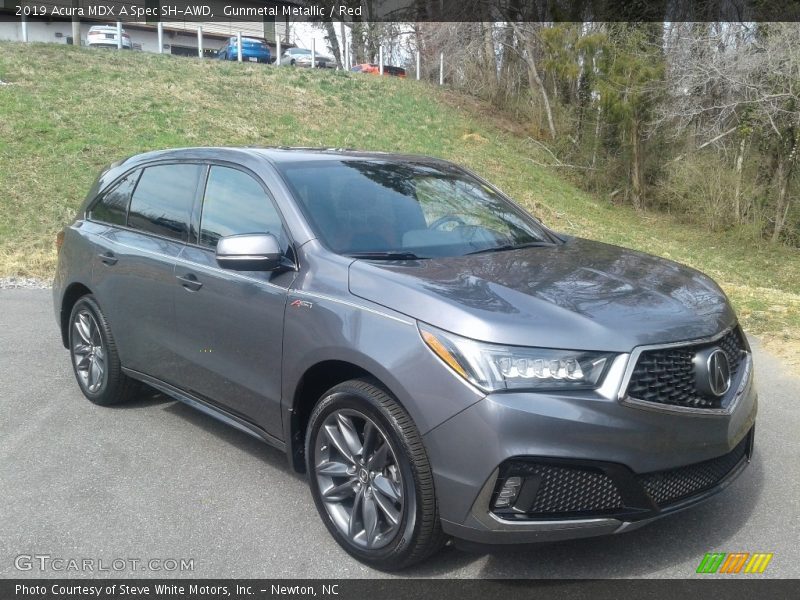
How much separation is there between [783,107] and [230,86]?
15973 millimetres

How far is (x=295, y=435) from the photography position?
3908 millimetres

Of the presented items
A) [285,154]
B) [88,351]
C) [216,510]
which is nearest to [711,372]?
[216,510]

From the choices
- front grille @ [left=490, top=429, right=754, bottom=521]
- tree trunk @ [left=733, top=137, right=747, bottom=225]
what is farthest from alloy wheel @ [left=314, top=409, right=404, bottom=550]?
tree trunk @ [left=733, top=137, right=747, bottom=225]

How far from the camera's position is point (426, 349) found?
10.4 feet

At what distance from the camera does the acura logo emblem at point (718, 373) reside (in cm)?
328

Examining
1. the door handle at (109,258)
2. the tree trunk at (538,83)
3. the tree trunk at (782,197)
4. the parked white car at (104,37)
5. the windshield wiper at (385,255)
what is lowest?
the tree trunk at (782,197)

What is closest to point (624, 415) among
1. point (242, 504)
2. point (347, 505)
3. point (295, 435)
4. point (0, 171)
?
point (347, 505)

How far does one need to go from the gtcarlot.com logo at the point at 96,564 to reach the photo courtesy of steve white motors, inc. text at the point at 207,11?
4091 centimetres

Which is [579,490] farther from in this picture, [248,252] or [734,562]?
[248,252]

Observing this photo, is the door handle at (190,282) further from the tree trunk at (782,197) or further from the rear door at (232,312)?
the tree trunk at (782,197)

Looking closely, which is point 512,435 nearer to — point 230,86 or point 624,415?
point 624,415

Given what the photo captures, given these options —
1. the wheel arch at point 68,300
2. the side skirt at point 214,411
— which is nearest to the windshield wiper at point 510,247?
the side skirt at point 214,411

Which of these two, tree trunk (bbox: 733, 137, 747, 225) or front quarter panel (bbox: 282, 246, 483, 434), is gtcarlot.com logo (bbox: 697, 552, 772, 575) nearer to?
front quarter panel (bbox: 282, 246, 483, 434)

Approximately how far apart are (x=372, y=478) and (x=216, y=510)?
105cm
